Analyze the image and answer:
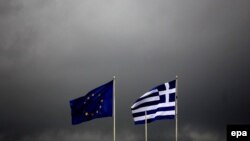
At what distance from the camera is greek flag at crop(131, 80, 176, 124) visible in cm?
10375

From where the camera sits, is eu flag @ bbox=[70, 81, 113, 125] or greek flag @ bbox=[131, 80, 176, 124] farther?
greek flag @ bbox=[131, 80, 176, 124]

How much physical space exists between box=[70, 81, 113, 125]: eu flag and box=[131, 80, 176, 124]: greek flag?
6.44m

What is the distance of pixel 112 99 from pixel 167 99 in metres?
9.90

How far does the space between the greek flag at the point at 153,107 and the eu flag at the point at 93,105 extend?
644 centimetres

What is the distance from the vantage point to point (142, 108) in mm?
103875

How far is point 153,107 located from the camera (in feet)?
341

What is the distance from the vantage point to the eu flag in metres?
97.1

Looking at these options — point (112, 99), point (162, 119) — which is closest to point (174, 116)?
point (162, 119)

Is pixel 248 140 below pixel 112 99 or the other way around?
below

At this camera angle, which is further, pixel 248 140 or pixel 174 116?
pixel 174 116

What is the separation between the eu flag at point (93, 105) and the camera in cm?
9706

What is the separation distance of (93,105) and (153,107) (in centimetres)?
1091

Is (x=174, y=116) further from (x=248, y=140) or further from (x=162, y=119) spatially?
(x=248, y=140)

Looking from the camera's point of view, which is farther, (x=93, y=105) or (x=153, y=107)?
(x=153, y=107)
